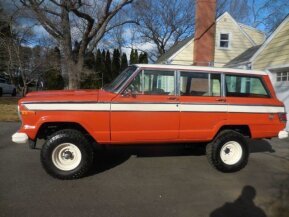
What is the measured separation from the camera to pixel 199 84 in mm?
6883

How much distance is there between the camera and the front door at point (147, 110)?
249 inches

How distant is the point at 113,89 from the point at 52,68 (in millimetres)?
19040

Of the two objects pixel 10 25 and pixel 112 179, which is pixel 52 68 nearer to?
pixel 10 25

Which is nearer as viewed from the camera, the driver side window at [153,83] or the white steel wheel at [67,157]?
the white steel wheel at [67,157]

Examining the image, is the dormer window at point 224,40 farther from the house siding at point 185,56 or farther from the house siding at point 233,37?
the house siding at point 185,56

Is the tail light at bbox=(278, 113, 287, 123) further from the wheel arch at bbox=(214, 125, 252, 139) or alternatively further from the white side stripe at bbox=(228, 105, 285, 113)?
the wheel arch at bbox=(214, 125, 252, 139)

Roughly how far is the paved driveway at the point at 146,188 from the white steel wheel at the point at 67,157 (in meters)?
0.30

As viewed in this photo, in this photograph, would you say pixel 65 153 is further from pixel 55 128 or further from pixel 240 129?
pixel 240 129

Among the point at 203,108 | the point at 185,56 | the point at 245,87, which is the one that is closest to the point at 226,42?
the point at 185,56

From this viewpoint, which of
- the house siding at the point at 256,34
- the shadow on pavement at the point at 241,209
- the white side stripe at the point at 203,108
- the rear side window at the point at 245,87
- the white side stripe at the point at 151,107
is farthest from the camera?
the house siding at the point at 256,34

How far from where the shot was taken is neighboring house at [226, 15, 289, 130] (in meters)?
11.7

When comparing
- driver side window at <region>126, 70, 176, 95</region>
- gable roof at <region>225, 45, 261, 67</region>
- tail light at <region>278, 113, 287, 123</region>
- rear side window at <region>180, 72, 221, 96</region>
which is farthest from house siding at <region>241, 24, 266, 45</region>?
driver side window at <region>126, 70, 176, 95</region>

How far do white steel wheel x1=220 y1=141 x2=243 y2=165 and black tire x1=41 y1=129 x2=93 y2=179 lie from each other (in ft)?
8.96

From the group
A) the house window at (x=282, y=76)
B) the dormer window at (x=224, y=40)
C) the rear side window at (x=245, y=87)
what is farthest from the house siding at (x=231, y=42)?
the rear side window at (x=245, y=87)
